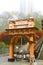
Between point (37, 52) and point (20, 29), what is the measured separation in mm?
4019

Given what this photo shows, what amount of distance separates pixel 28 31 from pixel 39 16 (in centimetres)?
4324

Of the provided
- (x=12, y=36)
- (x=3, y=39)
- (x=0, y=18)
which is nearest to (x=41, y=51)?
(x=12, y=36)

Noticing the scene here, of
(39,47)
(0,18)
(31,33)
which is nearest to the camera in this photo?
(31,33)

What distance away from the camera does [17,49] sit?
20.4 metres

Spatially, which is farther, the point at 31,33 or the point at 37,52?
the point at 37,52

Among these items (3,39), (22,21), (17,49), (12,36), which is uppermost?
(22,21)

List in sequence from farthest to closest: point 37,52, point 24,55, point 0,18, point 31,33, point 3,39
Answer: point 0,18
point 3,39
point 37,52
point 24,55
point 31,33

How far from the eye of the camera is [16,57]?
1959 centimetres

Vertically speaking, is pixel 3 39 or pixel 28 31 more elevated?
pixel 28 31

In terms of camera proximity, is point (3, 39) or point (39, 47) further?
point (3, 39)

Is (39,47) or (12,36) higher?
(12,36)

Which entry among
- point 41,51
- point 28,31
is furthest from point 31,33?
point 41,51

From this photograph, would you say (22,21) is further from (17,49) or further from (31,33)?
(17,49)

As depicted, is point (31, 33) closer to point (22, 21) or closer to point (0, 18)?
point (22, 21)
